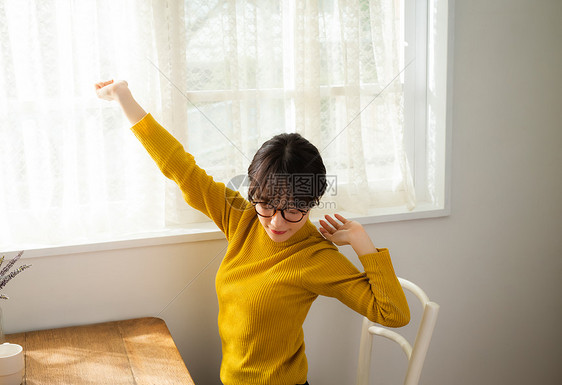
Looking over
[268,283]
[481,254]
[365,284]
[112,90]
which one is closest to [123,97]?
[112,90]

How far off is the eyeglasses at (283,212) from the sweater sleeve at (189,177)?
0.51ft

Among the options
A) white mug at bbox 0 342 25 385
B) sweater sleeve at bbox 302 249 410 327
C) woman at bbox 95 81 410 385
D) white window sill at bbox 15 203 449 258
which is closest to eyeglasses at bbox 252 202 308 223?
woman at bbox 95 81 410 385

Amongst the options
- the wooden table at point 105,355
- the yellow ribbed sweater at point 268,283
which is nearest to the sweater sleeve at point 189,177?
the yellow ribbed sweater at point 268,283

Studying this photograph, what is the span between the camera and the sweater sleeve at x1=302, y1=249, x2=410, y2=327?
3.55ft

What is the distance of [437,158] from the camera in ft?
5.39

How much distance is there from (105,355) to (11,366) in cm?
20

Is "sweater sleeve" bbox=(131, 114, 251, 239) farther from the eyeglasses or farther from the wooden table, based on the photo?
the wooden table

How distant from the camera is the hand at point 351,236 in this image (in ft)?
3.72

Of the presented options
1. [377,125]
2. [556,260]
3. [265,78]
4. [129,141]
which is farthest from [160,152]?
[556,260]

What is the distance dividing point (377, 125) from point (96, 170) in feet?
2.51

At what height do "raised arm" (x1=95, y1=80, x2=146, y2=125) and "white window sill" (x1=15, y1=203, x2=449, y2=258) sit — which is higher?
"raised arm" (x1=95, y1=80, x2=146, y2=125)

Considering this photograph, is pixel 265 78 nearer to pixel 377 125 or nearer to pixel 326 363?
pixel 377 125

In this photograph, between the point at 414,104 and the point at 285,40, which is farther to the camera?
the point at 414,104

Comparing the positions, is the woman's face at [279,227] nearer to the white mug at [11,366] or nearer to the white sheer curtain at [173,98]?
the white sheer curtain at [173,98]
